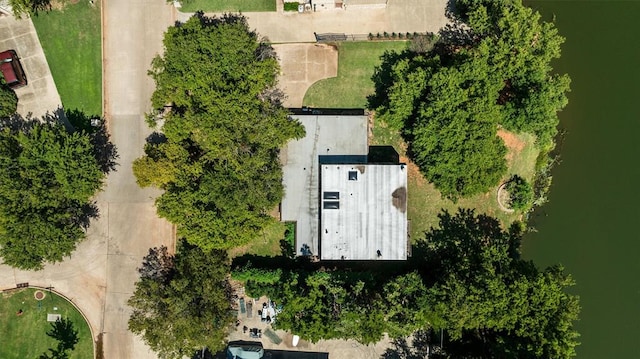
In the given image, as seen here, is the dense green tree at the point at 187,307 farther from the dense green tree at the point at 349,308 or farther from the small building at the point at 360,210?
the small building at the point at 360,210

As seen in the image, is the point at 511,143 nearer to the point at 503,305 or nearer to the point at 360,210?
the point at 503,305

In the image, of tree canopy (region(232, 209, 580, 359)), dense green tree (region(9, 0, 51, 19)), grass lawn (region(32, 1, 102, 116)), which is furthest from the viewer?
grass lawn (region(32, 1, 102, 116))

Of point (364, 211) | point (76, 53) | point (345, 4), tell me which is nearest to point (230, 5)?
point (345, 4)

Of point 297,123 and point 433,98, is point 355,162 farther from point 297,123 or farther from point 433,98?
point 433,98

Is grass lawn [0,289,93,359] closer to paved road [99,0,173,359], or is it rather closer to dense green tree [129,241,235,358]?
paved road [99,0,173,359]

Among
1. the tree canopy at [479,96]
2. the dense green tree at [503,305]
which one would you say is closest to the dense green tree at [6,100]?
the tree canopy at [479,96]

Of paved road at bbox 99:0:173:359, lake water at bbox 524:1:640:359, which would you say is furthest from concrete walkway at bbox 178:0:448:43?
lake water at bbox 524:1:640:359
